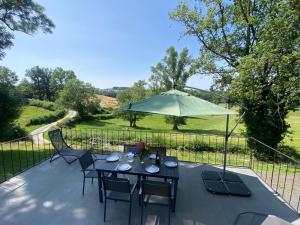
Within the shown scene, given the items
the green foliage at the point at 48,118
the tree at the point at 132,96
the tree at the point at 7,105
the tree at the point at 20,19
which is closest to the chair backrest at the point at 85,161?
the tree at the point at 7,105

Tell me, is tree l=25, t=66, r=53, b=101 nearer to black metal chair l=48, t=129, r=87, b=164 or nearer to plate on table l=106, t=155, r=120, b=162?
black metal chair l=48, t=129, r=87, b=164

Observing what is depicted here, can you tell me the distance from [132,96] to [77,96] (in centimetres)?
1014

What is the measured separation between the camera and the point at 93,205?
128 inches

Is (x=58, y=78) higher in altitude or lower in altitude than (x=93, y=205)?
higher

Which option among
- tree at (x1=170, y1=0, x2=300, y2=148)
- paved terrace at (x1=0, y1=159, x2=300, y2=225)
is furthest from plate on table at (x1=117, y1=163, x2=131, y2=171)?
tree at (x1=170, y1=0, x2=300, y2=148)

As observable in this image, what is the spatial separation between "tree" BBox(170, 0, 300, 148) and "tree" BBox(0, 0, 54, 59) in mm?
6946

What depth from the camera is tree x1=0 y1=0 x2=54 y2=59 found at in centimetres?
852

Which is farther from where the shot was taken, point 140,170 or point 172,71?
point 172,71

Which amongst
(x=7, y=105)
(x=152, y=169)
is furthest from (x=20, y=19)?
(x=152, y=169)

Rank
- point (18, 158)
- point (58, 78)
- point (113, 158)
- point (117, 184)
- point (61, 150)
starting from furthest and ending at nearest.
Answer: point (58, 78) → point (18, 158) → point (61, 150) → point (113, 158) → point (117, 184)

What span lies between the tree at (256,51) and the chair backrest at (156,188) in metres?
6.65

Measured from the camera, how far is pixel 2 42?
27.6 feet

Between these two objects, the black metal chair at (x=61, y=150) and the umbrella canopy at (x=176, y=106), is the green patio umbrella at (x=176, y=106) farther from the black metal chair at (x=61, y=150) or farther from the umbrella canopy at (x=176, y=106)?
the black metal chair at (x=61, y=150)

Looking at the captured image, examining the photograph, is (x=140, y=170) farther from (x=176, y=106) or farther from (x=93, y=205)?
(x=176, y=106)
